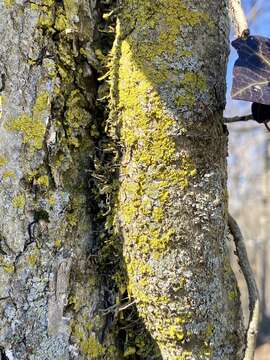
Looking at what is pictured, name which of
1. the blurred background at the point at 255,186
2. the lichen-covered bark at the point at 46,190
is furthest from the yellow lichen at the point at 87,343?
the blurred background at the point at 255,186

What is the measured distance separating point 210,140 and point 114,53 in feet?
0.71

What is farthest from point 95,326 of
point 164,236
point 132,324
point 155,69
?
point 155,69

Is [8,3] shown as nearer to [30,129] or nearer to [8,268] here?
[30,129]

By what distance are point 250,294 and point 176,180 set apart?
0.81 feet

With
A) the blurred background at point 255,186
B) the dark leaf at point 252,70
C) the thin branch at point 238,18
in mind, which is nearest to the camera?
the dark leaf at point 252,70

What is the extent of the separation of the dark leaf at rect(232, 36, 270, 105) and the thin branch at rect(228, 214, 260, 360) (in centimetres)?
25

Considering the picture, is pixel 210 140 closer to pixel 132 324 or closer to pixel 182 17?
pixel 182 17

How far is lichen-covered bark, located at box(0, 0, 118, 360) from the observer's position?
658 mm

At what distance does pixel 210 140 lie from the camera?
705mm

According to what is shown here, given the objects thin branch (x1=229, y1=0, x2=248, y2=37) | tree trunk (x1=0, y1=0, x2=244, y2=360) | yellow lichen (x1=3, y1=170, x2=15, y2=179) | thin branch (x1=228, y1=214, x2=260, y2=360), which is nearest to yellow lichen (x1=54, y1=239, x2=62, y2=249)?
tree trunk (x1=0, y1=0, x2=244, y2=360)

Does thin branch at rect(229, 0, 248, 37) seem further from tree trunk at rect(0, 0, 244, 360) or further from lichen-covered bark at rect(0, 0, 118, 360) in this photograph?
lichen-covered bark at rect(0, 0, 118, 360)

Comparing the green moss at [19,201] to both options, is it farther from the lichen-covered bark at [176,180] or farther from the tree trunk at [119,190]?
the lichen-covered bark at [176,180]

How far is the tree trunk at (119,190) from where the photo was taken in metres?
0.67

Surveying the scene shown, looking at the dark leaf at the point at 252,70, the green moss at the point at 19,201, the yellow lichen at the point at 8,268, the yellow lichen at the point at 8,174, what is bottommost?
the yellow lichen at the point at 8,268
